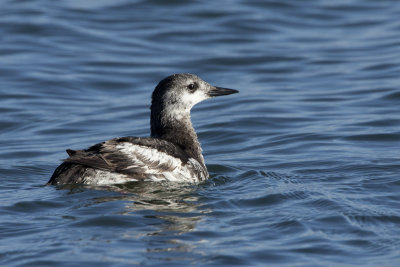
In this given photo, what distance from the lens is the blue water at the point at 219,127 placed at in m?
7.26

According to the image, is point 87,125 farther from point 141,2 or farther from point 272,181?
point 141,2

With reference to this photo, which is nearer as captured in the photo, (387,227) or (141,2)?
(387,227)

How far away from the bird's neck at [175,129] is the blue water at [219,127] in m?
0.57

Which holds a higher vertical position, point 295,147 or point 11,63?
point 11,63

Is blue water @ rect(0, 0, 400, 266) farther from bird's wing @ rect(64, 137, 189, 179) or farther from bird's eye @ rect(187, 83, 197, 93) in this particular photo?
bird's eye @ rect(187, 83, 197, 93)

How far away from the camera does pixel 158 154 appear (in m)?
9.16

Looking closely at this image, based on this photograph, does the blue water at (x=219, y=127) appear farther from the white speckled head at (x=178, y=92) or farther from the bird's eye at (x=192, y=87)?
the bird's eye at (x=192, y=87)

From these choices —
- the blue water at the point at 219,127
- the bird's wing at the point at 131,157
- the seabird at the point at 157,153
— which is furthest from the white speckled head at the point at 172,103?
the blue water at the point at 219,127

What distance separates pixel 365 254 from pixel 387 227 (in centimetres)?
83

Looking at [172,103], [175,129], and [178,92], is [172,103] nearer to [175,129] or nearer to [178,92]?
[178,92]

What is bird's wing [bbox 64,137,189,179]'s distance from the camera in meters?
8.76

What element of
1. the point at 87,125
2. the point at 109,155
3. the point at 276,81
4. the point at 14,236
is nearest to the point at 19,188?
the point at 109,155

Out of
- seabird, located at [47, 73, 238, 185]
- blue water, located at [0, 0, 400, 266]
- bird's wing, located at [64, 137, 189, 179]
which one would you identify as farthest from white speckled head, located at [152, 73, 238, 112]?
blue water, located at [0, 0, 400, 266]

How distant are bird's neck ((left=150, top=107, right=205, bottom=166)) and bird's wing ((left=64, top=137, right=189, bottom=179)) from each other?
2.38 feet
